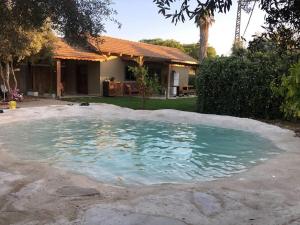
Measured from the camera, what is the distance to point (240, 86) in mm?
18750

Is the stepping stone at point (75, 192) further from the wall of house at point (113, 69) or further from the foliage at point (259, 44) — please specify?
the wall of house at point (113, 69)

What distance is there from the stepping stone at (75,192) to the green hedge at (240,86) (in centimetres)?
1220

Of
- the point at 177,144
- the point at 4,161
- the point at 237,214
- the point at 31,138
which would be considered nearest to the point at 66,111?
the point at 31,138

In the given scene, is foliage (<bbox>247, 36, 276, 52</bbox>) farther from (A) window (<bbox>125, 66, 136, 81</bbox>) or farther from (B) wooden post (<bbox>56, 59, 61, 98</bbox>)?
(A) window (<bbox>125, 66, 136, 81</bbox>)

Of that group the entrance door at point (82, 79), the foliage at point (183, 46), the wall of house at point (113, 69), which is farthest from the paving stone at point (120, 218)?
the foliage at point (183, 46)

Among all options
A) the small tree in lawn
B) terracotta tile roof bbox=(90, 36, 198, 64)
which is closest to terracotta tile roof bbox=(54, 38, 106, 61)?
terracotta tile roof bbox=(90, 36, 198, 64)

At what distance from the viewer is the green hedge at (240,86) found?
59.3ft

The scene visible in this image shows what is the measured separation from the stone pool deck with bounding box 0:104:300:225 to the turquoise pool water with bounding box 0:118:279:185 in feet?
3.77

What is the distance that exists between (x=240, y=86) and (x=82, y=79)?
16.3 m

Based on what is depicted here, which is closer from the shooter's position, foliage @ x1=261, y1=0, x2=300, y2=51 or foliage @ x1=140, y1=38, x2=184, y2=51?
foliage @ x1=261, y1=0, x2=300, y2=51

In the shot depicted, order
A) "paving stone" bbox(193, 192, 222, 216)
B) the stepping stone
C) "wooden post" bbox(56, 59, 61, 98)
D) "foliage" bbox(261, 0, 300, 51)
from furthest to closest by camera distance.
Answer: "wooden post" bbox(56, 59, 61, 98) → the stepping stone → "paving stone" bbox(193, 192, 222, 216) → "foliage" bbox(261, 0, 300, 51)

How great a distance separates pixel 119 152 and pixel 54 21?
6.64 m

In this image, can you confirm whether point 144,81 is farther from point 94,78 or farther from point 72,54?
point 94,78

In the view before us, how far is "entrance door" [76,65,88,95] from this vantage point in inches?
1244
